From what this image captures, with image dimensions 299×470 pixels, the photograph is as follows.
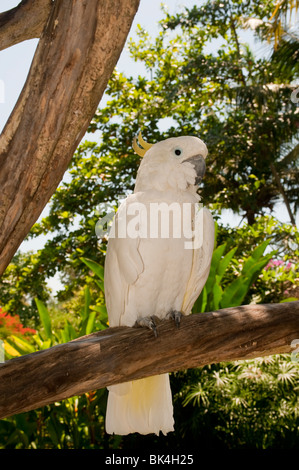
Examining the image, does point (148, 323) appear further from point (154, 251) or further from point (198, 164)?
point (198, 164)

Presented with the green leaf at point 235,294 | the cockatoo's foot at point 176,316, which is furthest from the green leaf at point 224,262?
the cockatoo's foot at point 176,316

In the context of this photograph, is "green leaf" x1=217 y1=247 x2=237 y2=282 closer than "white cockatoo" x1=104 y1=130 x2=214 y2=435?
No

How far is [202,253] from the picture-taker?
1875 millimetres

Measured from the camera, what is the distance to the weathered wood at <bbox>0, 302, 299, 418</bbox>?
50.1 inches

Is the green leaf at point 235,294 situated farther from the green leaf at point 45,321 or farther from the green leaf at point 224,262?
the green leaf at point 45,321

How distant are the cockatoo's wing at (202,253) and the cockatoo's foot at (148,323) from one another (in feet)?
0.91

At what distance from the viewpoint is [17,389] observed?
1.25 metres

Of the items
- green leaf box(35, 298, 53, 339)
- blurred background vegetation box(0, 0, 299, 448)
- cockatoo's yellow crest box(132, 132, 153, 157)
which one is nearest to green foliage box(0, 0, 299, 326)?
blurred background vegetation box(0, 0, 299, 448)

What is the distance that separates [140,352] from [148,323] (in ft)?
0.67

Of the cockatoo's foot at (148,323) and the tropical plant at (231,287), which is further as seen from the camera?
the tropical plant at (231,287)

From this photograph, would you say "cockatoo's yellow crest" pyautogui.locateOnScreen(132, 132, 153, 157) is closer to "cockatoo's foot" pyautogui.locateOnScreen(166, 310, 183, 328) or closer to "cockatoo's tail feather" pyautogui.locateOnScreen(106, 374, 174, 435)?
"cockatoo's foot" pyautogui.locateOnScreen(166, 310, 183, 328)

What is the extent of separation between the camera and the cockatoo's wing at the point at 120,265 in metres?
1.74

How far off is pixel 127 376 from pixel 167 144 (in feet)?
2.93
